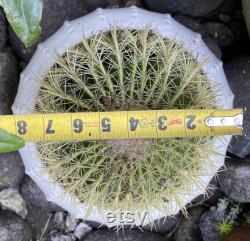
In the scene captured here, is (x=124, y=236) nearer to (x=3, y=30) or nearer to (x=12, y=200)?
(x=12, y=200)

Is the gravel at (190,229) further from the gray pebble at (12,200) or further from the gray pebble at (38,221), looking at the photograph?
the gray pebble at (12,200)

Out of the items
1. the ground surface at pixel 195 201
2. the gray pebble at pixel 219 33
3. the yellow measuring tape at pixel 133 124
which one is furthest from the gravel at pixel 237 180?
the yellow measuring tape at pixel 133 124

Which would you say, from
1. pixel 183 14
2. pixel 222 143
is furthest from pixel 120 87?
pixel 183 14

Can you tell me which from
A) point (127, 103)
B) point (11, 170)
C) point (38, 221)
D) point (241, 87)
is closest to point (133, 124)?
point (127, 103)

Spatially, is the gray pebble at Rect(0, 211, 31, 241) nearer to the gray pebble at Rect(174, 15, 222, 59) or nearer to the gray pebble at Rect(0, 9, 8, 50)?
the gray pebble at Rect(0, 9, 8, 50)

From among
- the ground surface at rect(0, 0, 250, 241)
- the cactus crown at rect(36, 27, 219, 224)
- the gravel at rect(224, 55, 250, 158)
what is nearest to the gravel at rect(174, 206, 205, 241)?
the ground surface at rect(0, 0, 250, 241)

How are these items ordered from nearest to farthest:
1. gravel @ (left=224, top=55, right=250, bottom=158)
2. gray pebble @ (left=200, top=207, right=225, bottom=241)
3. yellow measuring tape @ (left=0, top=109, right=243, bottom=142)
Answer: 1. yellow measuring tape @ (left=0, top=109, right=243, bottom=142)
2. gravel @ (left=224, top=55, right=250, bottom=158)
3. gray pebble @ (left=200, top=207, right=225, bottom=241)

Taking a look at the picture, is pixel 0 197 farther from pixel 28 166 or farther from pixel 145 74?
pixel 145 74
